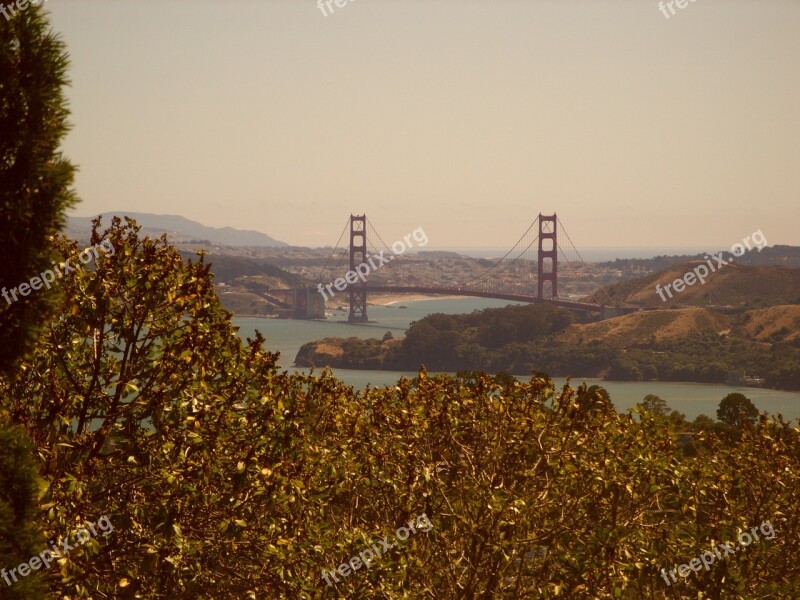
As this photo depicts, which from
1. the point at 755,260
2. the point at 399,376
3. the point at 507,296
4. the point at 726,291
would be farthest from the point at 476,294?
the point at 755,260

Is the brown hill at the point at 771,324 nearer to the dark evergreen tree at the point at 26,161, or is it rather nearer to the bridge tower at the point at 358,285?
the bridge tower at the point at 358,285

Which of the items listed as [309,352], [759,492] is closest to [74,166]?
[759,492]

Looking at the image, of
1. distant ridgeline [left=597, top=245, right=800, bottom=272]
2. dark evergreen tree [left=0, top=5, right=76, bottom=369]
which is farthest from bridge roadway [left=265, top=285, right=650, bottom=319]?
distant ridgeline [left=597, top=245, right=800, bottom=272]

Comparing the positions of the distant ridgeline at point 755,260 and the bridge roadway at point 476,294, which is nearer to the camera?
the bridge roadway at point 476,294

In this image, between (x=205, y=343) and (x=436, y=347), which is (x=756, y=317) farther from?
(x=205, y=343)

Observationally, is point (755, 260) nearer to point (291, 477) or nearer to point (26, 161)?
point (291, 477)

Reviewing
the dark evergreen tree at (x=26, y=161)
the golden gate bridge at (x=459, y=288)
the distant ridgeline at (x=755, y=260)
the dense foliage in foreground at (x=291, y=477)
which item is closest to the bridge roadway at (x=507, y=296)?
the golden gate bridge at (x=459, y=288)
